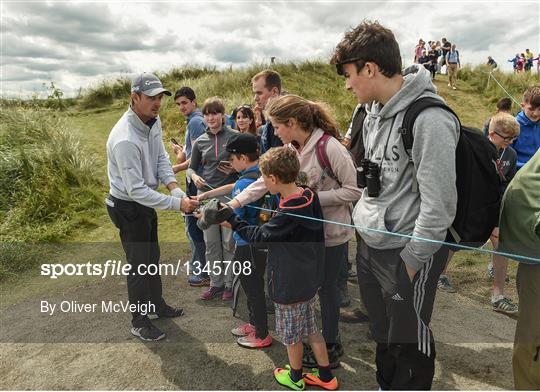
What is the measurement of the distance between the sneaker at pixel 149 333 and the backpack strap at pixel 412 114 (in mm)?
2630

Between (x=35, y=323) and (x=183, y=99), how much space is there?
271 centimetres

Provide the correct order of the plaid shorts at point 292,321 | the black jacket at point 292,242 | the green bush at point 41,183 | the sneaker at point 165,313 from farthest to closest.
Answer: the green bush at point 41,183 < the sneaker at point 165,313 < the plaid shorts at point 292,321 < the black jacket at point 292,242

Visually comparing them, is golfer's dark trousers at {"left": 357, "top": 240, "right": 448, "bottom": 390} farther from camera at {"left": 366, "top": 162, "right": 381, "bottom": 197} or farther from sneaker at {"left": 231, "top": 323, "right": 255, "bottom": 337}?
sneaker at {"left": 231, "top": 323, "right": 255, "bottom": 337}

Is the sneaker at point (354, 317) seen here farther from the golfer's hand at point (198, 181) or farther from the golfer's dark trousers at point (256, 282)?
the golfer's hand at point (198, 181)

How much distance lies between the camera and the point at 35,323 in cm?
396

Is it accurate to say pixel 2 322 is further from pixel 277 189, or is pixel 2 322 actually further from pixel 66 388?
pixel 277 189

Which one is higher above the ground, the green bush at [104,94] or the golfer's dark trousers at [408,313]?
the green bush at [104,94]

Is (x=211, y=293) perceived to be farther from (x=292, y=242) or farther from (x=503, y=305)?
(x=503, y=305)

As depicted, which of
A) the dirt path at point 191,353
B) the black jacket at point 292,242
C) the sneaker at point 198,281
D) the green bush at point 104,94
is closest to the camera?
the black jacket at point 292,242

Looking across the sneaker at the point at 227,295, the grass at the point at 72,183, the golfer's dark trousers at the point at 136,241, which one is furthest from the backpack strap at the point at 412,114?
the grass at the point at 72,183

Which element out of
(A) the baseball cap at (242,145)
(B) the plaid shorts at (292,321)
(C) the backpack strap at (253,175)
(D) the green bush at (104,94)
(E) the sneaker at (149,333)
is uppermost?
(D) the green bush at (104,94)

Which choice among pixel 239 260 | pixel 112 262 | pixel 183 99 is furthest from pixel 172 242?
pixel 239 260

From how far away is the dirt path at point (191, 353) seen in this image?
2.96 m
